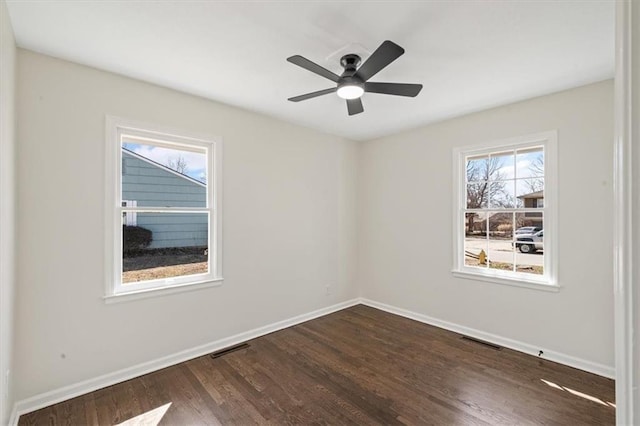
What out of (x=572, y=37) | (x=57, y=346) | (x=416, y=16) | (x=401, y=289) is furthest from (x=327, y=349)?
(x=572, y=37)

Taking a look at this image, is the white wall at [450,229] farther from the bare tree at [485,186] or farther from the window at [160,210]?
the window at [160,210]

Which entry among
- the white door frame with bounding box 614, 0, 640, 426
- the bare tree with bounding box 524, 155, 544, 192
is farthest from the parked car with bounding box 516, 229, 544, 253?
the white door frame with bounding box 614, 0, 640, 426

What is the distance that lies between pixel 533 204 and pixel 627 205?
3.15 m

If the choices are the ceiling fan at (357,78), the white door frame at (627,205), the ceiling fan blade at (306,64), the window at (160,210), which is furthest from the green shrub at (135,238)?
the white door frame at (627,205)

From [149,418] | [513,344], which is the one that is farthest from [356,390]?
[513,344]

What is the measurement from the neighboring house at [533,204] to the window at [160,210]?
3381 mm

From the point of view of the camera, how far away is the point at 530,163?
324 centimetres

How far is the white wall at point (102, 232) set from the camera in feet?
7.36

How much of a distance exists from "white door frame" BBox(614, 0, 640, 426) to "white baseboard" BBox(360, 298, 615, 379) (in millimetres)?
3038

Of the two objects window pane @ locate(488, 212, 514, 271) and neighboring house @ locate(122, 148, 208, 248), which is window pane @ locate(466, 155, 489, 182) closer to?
window pane @ locate(488, 212, 514, 271)

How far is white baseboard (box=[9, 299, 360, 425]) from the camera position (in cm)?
220

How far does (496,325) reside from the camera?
337 cm

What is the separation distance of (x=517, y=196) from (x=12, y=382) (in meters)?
4.78

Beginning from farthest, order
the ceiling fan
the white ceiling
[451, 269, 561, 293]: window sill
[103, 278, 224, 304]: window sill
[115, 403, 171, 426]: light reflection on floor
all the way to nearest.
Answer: [451, 269, 561, 293]: window sill → [103, 278, 224, 304]: window sill → [115, 403, 171, 426]: light reflection on floor → the ceiling fan → the white ceiling
